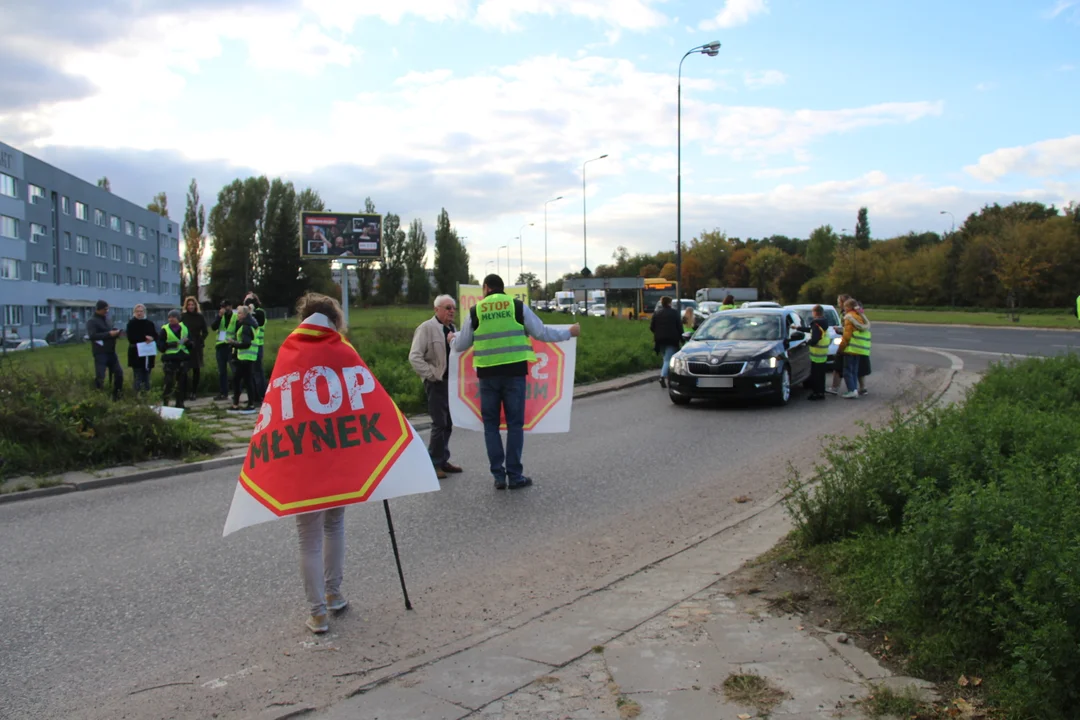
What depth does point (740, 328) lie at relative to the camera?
15.1 meters

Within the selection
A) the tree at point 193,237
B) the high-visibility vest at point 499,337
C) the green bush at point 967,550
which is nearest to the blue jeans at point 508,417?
the high-visibility vest at point 499,337

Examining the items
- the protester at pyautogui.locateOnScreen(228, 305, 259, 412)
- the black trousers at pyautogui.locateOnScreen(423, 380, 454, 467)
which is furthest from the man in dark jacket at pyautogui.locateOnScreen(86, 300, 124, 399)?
the black trousers at pyautogui.locateOnScreen(423, 380, 454, 467)

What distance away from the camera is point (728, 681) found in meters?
3.58

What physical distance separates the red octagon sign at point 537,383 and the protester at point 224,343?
23.6 ft

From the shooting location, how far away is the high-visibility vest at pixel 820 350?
14656 millimetres

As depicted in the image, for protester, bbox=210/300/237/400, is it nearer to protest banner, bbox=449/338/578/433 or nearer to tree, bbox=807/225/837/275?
protest banner, bbox=449/338/578/433

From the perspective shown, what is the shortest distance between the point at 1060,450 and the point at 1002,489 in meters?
1.94

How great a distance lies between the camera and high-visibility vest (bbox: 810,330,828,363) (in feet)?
48.1

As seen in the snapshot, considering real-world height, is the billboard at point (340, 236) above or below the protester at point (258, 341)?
above

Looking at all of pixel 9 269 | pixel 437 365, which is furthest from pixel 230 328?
pixel 9 269

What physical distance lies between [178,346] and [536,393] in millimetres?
8579

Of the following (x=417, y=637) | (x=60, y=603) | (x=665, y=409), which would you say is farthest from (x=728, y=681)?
(x=665, y=409)

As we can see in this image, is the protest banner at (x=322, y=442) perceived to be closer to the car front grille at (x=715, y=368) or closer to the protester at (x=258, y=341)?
the car front grille at (x=715, y=368)

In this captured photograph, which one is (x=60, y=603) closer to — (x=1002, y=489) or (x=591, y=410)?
(x=1002, y=489)
